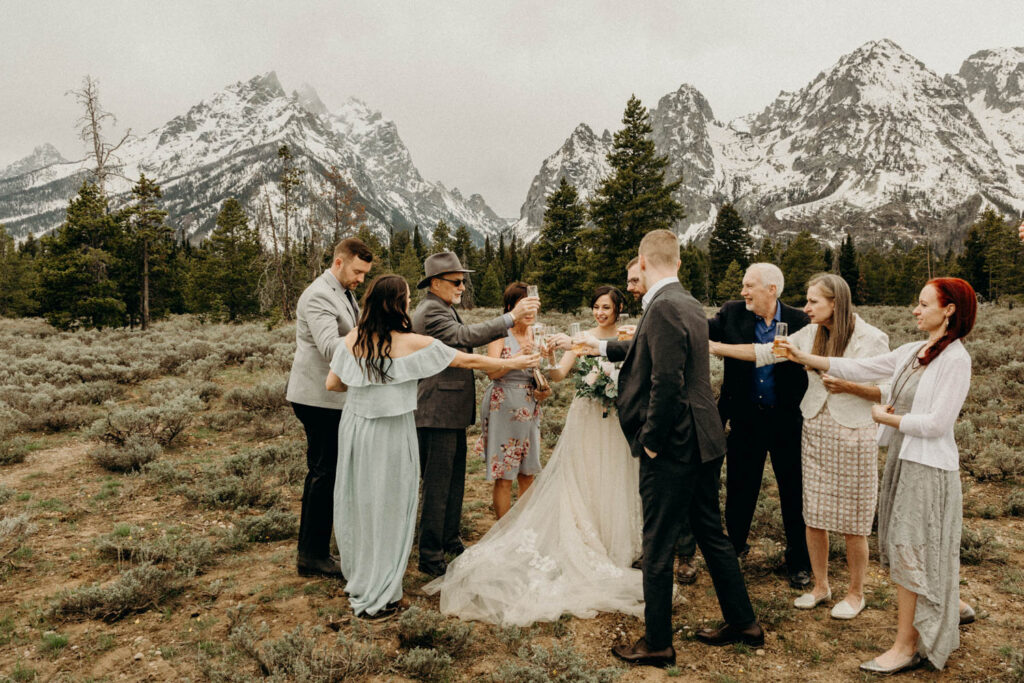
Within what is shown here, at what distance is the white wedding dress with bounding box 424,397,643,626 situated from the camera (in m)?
4.05

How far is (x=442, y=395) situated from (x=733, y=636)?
2.78m

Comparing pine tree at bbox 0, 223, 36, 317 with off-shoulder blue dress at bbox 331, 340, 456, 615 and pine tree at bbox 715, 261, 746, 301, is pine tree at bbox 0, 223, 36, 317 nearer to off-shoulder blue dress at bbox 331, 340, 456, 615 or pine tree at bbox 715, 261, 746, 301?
off-shoulder blue dress at bbox 331, 340, 456, 615

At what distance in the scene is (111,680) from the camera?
3.22 meters

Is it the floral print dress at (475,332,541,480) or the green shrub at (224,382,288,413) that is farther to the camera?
the green shrub at (224,382,288,413)

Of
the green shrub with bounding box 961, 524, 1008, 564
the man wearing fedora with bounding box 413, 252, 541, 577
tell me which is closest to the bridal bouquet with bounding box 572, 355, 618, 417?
the man wearing fedora with bounding box 413, 252, 541, 577

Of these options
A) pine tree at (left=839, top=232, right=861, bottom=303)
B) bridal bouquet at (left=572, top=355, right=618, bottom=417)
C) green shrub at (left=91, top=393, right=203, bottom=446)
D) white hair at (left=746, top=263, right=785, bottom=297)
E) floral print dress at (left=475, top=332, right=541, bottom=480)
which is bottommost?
green shrub at (left=91, top=393, right=203, bottom=446)

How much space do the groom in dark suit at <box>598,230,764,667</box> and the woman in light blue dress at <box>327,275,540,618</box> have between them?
1218mm

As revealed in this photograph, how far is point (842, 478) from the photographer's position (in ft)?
13.1

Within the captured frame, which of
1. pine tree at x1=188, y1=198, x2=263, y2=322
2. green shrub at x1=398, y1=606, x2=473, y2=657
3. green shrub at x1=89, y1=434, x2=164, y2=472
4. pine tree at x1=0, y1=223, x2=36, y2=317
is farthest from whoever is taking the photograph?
pine tree at x1=0, y1=223, x2=36, y2=317

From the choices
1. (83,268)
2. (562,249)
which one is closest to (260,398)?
(83,268)

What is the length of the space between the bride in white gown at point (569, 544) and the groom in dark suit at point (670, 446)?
25.7 inches

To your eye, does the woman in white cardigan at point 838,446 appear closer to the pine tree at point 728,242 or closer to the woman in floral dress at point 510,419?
the woman in floral dress at point 510,419

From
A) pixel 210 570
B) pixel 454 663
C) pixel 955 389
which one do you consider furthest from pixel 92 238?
pixel 955 389

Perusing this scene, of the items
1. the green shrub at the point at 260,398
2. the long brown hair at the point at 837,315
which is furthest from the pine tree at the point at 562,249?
the long brown hair at the point at 837,315
